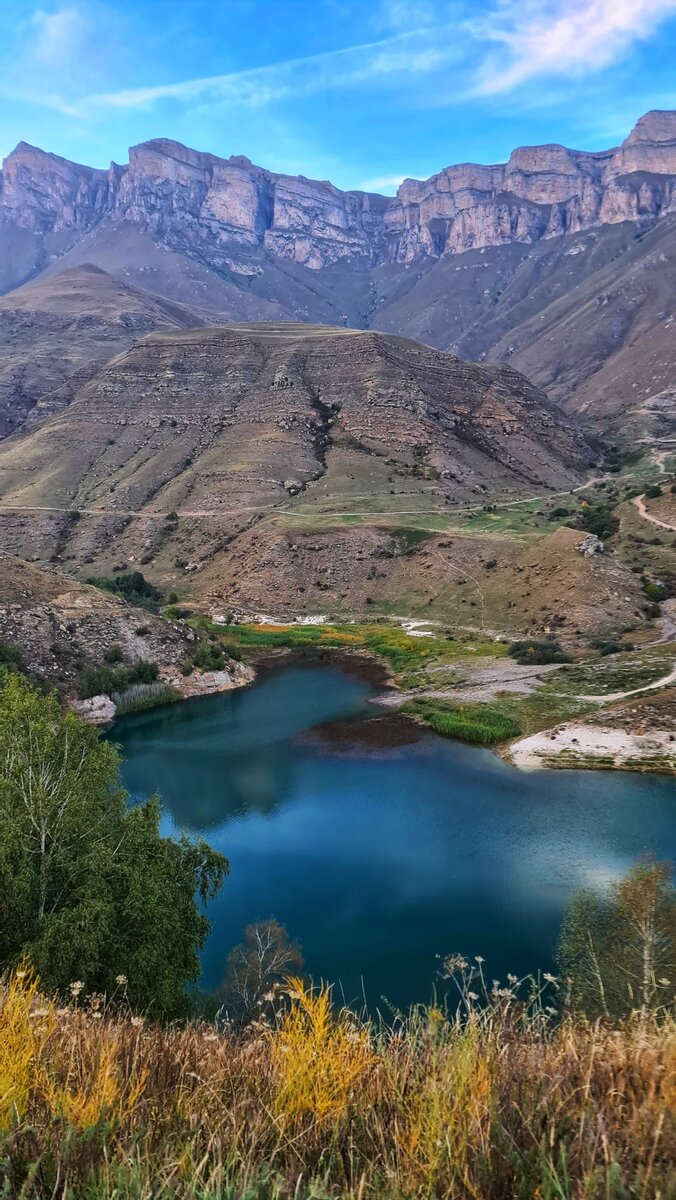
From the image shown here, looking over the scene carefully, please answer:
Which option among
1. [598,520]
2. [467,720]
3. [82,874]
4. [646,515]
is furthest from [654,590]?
[82,874]

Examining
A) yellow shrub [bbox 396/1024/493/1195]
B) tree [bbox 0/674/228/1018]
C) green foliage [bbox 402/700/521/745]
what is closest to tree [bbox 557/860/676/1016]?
tree [bbox 0/674/228/1018]

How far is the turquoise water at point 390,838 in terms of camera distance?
17062mm

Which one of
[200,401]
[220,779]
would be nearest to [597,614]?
[220,779]

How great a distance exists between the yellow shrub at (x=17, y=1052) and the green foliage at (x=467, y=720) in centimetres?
2932

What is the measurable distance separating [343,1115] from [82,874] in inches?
380

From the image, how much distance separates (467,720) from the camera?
1358 inches

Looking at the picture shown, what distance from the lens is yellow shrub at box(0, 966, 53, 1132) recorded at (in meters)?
3.72

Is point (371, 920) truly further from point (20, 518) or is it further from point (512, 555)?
point (20, 518)

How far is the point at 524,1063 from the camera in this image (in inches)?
151

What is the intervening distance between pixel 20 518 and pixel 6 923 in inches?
3107

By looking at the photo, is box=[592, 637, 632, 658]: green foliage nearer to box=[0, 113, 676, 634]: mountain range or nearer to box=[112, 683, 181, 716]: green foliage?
box=[0, 113, 676, 634]: mountain range

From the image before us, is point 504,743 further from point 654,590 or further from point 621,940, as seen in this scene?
point 654,590

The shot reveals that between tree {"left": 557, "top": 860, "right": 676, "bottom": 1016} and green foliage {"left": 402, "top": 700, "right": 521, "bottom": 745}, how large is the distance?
1293cm

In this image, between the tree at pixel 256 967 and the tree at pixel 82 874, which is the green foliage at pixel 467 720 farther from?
the tree at pixel 82 874
